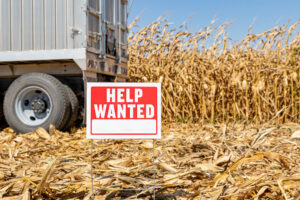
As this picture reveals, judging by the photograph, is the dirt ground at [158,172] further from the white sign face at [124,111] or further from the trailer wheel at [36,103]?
the trailer wheel at [36,103]

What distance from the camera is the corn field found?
20.4 ft

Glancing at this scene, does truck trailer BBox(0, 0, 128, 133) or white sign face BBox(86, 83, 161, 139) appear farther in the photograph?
truck trailer BBox(0, 0, 128, 133)

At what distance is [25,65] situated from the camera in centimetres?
593

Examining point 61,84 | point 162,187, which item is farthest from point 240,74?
point 162,187

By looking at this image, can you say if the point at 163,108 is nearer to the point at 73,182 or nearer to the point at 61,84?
the point at 61,84

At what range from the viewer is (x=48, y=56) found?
5449 millimetres

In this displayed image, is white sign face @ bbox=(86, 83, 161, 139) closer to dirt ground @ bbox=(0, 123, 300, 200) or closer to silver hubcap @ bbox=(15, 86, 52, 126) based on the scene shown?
dirt ground @ bbox=(0, 123, 300, 200)

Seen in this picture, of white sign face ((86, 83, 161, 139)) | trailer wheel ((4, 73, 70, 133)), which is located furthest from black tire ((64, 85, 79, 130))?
white sign face ((86, 83, 161, 139))

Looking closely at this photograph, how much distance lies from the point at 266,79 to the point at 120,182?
464 centimetres

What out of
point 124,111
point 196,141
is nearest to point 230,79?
point 196,141

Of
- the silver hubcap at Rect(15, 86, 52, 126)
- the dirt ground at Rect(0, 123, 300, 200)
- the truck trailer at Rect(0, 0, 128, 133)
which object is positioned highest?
the truck trailer at Rect(0, 0, 128, 133)

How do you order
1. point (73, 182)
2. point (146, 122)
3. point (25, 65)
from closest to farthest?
point (146, 122) → point (73, 182) → point (25, 65)

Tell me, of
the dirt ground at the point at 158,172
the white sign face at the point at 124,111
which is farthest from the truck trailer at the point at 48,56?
the white sign face at the point at 124,111

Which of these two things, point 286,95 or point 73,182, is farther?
point 286,95
